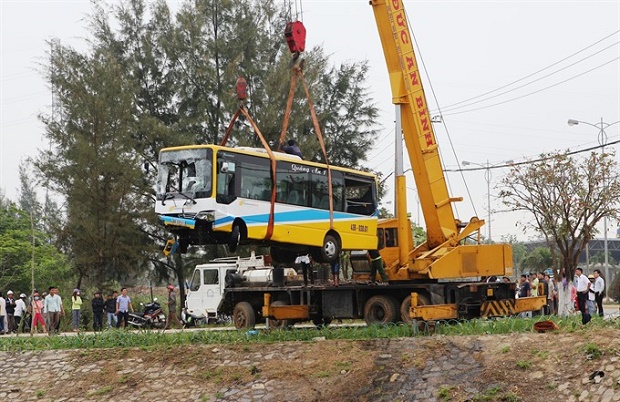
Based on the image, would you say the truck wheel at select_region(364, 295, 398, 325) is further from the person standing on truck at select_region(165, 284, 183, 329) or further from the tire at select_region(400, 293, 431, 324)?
the person standing on truck at select_region(165, 284, 183, 329)

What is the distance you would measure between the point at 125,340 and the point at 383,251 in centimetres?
682

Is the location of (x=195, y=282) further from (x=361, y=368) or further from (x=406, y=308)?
(x=361, y=368)

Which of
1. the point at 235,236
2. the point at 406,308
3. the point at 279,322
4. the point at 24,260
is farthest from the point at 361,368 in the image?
the point at 24,260

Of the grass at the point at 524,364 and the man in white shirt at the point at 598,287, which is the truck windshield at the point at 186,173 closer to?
the grass at the point at 524,364

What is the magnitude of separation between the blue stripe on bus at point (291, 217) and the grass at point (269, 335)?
8.73ft

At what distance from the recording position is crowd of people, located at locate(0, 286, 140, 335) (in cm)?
3031

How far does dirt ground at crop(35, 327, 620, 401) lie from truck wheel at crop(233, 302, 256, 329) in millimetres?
4269

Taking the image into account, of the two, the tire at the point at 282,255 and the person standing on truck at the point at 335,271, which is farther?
the person standing on truck at the point at 335,271

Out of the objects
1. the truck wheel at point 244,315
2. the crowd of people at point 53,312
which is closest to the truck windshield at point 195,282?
the crowd of people at point 53,312

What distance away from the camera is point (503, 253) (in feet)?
74.2

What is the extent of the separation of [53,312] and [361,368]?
1441cm

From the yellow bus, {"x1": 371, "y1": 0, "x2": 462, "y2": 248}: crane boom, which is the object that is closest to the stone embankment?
the yellow bus

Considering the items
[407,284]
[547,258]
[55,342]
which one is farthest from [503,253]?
[547,258]

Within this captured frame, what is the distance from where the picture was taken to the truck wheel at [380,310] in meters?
22.7
